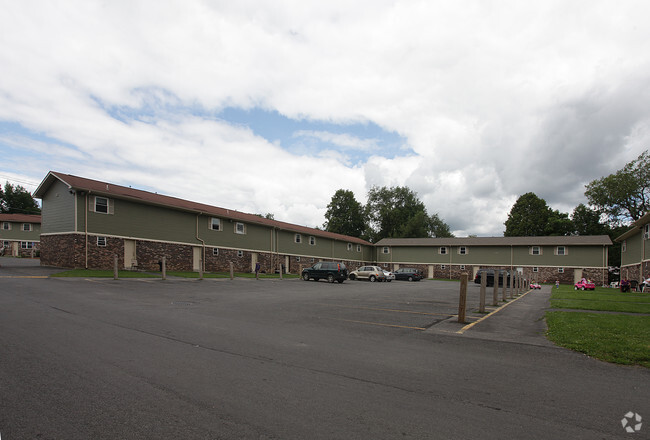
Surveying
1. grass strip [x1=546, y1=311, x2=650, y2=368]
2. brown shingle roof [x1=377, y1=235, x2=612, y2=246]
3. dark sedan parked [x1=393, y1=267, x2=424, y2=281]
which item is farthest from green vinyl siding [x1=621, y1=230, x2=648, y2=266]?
grass strip [x1=546, y1=311, x2=650, y2=368]

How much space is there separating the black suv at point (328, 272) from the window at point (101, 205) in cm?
1614

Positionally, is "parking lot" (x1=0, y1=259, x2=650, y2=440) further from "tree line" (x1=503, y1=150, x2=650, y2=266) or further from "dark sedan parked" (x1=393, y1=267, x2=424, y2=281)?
"tree line" (x1=503, y1=150, x2=650, y2=266)

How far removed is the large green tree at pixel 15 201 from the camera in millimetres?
74812

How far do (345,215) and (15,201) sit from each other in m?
68.1

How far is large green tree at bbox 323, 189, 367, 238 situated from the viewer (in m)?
77.6

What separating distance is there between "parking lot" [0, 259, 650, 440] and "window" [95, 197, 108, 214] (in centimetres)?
1839

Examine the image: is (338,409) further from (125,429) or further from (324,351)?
(324,351)

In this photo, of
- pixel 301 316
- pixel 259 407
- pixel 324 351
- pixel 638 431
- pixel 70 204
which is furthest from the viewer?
pixel 70 204

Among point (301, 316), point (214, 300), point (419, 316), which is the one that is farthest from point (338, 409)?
point (214, 300)

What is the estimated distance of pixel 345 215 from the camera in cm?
7819

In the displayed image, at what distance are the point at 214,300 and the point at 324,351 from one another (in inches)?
328

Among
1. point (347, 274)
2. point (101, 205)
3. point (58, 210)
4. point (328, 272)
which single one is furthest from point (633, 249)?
point (58, 210)

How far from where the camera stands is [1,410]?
3.68 meters

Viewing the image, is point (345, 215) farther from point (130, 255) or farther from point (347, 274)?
point (130, 255)
